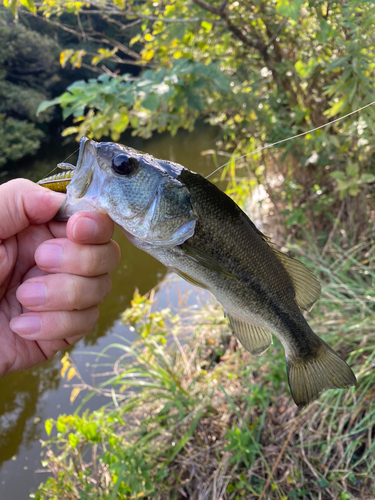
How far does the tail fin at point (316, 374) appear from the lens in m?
1.15

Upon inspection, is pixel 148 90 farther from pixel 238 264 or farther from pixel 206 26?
pixel 238 264

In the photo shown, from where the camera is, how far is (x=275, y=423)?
250 cm

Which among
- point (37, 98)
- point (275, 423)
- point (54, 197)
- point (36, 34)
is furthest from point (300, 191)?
point (37, 98)

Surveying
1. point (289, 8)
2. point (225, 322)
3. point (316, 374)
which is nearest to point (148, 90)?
point (289, 8)

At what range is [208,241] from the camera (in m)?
1.09

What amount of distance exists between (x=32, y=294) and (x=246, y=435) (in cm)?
189

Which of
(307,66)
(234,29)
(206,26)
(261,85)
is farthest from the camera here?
(261,85)

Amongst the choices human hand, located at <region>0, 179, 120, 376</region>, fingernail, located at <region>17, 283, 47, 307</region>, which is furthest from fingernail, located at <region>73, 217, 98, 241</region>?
fingernail, located at <region>17, 283, 47, 307</region>

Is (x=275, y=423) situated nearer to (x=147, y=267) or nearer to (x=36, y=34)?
(x=147, y=267)

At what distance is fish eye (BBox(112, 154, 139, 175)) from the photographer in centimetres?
103

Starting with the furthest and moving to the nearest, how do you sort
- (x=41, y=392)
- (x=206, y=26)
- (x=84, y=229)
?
(x=41, y=392)
(x=206, y=26)
(x=84, y=229)

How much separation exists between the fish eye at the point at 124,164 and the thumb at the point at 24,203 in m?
0.31

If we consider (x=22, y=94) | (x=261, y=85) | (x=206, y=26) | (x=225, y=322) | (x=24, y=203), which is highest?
(x=206, y=26)

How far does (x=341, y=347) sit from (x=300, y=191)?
183 centimetres
